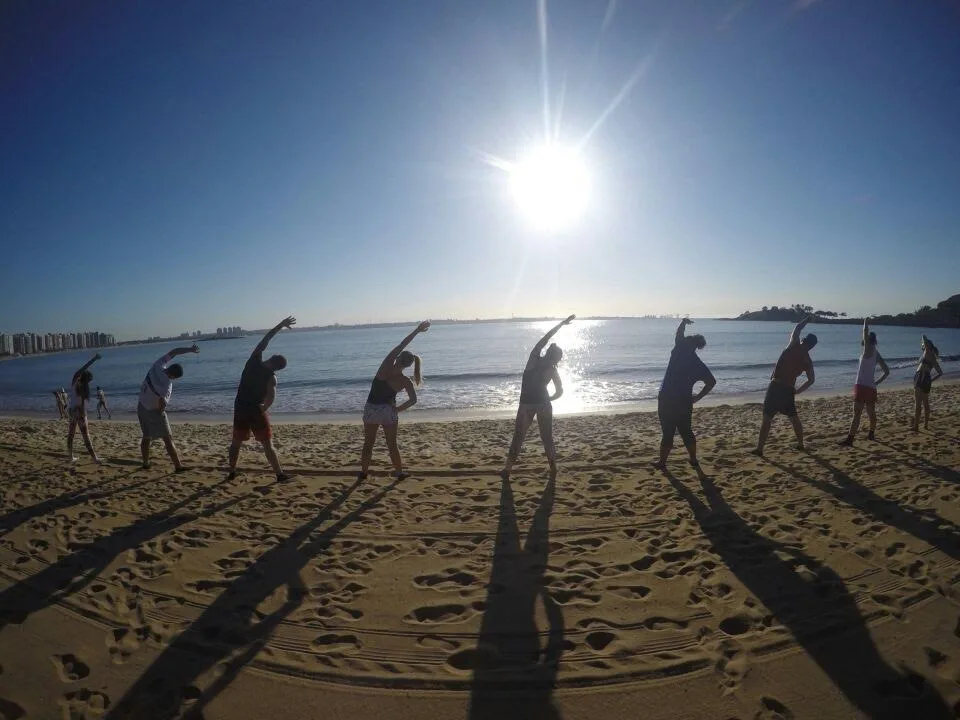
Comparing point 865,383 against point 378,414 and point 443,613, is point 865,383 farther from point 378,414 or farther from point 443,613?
point 443,613

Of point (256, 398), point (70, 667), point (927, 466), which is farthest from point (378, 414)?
point (927, 466)

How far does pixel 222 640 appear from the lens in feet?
9.32

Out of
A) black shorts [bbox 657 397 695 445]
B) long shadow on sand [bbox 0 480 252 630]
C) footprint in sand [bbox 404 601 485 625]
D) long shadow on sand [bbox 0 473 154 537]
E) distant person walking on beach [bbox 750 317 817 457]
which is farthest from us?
distant person walking on beach [bbox 750 317 817 457]

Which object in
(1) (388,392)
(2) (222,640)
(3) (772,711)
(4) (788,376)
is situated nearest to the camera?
(3) (772,711)

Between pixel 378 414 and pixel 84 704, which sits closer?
pixel 84 704

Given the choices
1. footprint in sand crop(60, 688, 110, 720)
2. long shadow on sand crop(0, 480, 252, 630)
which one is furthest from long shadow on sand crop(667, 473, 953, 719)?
long shadow on sand crop(0, 480, 252, 630)

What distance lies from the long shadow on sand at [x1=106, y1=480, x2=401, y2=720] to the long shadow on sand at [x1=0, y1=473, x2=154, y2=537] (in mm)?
3016

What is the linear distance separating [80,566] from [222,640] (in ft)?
6.46

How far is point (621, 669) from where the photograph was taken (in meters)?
2.54

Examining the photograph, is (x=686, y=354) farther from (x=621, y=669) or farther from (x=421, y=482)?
(x=621, y=669)

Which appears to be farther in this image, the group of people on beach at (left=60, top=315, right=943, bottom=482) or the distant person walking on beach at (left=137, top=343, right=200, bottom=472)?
the distant person walking on beach at (left=137, top=343, right=200, bottom=472)

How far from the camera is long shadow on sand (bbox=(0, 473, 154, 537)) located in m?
4.86

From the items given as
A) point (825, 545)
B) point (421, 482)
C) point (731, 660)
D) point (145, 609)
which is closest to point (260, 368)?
point (421, 482)

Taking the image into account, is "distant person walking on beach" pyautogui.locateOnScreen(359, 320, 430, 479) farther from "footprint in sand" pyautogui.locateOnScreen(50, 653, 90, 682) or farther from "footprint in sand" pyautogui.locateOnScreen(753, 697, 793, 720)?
"footprint in sand" pyautogui.locateOnScreen(753, 697, 793, 720)
